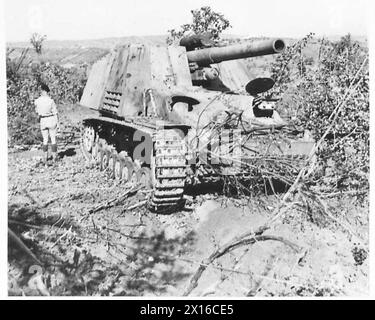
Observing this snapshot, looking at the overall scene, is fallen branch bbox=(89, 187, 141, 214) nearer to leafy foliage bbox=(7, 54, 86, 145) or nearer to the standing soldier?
the standing soldier

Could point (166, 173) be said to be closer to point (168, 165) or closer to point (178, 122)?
point (168, 165)

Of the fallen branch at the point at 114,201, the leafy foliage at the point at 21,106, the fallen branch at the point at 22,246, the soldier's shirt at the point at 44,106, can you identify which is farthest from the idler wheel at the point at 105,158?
the fallen branch at the point at 22,246

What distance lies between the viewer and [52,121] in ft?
31.1

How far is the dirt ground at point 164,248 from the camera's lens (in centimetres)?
504

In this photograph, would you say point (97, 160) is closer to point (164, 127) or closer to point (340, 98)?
point (164, 127)

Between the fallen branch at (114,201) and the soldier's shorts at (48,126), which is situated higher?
the soldier's shorts at (48,126)

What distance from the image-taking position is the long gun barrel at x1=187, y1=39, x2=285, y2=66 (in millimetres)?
6568

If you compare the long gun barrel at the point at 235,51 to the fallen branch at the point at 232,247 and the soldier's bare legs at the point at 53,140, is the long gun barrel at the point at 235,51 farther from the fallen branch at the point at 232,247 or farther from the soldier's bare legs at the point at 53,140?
the soldier's bare legs at the point at 53,140

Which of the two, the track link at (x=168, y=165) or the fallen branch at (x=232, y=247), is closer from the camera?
the fallen branch at (x=232, y=247)

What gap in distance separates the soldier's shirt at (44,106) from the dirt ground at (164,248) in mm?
2096

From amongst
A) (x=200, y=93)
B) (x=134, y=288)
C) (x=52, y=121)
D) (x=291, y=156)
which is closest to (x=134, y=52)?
(x=200, y=93)

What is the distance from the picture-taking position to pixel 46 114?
9.34m

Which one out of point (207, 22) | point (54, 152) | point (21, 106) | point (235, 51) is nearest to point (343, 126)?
point (235, 51)

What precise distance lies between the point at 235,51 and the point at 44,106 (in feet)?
13.3
